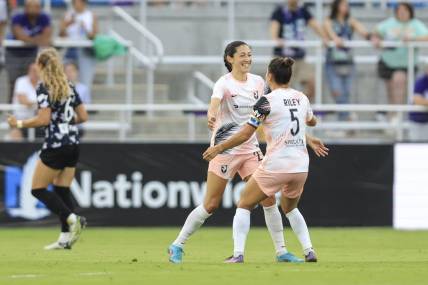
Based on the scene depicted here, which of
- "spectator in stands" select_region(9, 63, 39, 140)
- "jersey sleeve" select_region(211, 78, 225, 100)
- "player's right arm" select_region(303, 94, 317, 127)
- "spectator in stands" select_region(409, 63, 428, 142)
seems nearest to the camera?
"player's right arm" select_region(303, 94, 317, 127)

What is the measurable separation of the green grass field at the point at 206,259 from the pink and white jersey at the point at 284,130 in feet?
3.24

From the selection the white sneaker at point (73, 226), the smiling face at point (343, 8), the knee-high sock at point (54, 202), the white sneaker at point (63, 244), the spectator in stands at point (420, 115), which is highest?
the smiling face at point (343, 8)

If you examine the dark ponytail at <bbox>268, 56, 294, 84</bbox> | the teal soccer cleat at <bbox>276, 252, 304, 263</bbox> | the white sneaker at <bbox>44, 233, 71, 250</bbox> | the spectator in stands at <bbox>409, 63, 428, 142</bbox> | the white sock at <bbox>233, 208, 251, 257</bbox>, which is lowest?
the white sneaker at <bbox>44, 233, 71, 250</bbox>

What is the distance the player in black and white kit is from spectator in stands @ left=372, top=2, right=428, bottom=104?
7.74 meters

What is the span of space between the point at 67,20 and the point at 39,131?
2684mm

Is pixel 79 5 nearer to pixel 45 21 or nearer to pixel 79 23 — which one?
pixel 79 23

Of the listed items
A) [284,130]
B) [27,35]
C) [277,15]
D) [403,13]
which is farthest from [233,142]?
[403,13]

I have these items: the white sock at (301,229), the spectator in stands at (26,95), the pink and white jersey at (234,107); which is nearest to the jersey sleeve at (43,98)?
the pink and white jersey at (234,107)

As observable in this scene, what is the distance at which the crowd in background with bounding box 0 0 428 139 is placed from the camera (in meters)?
21.0

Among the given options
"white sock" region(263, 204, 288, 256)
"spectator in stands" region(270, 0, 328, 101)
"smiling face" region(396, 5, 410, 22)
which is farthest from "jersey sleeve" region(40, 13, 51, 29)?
"white sock" region(263, 204, 288, 256)

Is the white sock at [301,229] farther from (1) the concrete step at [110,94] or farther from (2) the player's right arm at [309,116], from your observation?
(1) the concrete step at [110,94]

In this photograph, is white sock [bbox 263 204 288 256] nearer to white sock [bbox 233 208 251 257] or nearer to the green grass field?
the green grass field

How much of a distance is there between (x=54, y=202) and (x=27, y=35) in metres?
6.54

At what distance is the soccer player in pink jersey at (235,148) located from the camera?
12945 mm
